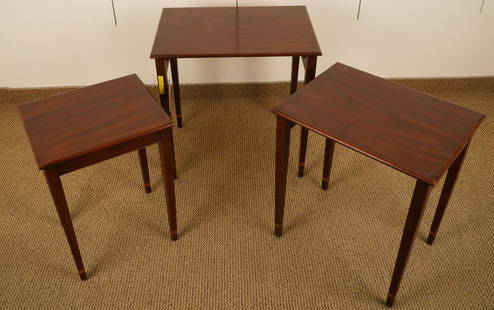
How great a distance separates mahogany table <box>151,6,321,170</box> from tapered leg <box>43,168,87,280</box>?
625 millimetres

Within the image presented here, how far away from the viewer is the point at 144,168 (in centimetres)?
230

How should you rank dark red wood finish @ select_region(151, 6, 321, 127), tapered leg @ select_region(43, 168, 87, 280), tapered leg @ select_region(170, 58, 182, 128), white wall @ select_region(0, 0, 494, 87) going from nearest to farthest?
1. tapered leg @ select_region(43, 168, 87, 280)
2. dark red wood finish @ select_region(151, 6, 321, 127)
3. tapered leg @ select_region(170, 58, 182, 128)
4. white wall @ select_region(0, 0, 494, 87)

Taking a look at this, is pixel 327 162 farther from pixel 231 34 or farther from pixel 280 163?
pixel 231 34

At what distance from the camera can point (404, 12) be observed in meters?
2.78

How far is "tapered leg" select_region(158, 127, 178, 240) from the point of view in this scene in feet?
5.99

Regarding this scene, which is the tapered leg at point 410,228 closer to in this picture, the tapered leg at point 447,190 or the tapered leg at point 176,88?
the tapered leg at point 447,190

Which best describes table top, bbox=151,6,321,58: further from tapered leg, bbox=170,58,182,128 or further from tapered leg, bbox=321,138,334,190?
tapered leg, bbox=321,138,334,190

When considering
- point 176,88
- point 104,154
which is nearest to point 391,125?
point 104,154

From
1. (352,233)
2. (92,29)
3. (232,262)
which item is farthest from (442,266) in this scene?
(92,29)

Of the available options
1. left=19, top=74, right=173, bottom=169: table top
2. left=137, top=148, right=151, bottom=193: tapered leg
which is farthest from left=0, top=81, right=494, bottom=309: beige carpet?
left=19, top=74, right=173, bottom=169: table top

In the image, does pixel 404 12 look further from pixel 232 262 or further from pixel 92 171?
pixel 92 171

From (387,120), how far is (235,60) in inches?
53.3

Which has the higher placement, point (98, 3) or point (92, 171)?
point (98, 3)

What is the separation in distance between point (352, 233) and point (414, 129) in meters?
0.67
